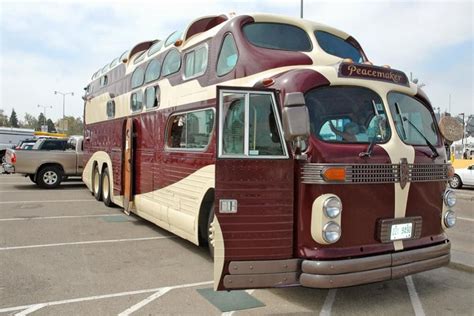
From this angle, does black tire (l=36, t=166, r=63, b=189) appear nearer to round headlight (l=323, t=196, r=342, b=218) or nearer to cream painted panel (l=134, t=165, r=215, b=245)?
cream painted panel (l=134, t=165, r=215, b=245)

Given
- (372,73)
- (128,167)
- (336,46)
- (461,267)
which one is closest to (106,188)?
(128,167)

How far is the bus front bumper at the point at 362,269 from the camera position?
171 inches

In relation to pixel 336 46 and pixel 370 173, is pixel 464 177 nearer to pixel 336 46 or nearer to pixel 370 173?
pixel 336 46

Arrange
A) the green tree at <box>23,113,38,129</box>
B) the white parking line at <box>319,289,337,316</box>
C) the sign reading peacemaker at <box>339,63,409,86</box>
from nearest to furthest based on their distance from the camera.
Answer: the white parking line at <box>319,289,337,316</box>, the sign reading peacemaker at <box>339,63,409,86</box>, the green tree at <box>23,113,38,129</box>

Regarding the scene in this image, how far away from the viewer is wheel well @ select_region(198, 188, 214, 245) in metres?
5.99

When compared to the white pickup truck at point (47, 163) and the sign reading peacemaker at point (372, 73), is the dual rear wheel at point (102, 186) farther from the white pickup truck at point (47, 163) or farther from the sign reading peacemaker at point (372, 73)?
the sign reading peacemaker at point (372, 73)

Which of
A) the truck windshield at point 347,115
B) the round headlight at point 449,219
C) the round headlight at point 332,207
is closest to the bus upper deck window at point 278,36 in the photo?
the truck windshield at point 347,115

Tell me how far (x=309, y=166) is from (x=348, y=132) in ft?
2.28

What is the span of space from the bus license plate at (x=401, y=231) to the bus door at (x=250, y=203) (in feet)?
3.86

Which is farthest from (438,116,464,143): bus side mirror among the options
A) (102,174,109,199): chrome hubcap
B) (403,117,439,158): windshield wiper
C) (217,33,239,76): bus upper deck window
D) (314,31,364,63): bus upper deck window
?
(102,174,109,199): chrome hubcap

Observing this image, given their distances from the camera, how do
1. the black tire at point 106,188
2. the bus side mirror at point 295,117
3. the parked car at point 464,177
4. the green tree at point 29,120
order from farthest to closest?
the green tree at point 29,120, the parked car at point 464,177, the black tire at point 106,188, the bus side mirror at point 295,117

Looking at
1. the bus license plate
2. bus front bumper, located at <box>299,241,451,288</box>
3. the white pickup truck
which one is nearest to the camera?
bus front bumper, located at <box>299,241,451,288</box>

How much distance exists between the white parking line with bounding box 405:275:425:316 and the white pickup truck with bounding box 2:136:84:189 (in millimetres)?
14058

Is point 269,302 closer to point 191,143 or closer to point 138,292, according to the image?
point 138,292
